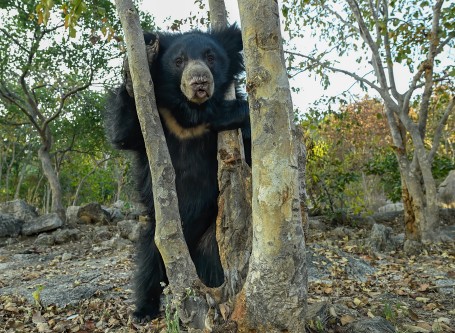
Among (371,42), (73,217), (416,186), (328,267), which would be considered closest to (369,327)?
(328,267)

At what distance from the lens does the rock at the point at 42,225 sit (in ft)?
32.8

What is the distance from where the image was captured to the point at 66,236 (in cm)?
934

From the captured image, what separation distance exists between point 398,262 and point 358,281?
1.46 meters

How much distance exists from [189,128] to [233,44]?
2.35ft

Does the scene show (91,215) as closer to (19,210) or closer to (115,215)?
(115,215)

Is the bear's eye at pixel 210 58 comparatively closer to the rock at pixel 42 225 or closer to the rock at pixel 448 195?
the rock at pixel 42 225

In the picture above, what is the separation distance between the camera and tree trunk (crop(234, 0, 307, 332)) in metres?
1.77

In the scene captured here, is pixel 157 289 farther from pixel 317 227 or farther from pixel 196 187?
pixel 317 227

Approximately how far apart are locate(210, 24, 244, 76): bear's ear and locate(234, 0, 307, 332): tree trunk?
145 centimetres

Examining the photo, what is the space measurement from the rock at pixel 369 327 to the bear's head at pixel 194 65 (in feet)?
4.74

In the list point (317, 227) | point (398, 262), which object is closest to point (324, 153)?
point (317, 227)

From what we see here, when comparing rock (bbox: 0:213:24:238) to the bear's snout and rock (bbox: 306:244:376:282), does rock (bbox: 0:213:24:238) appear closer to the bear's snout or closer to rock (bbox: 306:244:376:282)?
rock (bbox: 306:244:376:282)

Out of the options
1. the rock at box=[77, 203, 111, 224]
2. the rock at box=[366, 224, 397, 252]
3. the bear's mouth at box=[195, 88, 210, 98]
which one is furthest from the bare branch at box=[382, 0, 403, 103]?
the rock at box=[77, 203, 111, 224]

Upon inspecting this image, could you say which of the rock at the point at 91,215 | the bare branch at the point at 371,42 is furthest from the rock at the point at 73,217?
the bare branch at the point at 371,42
